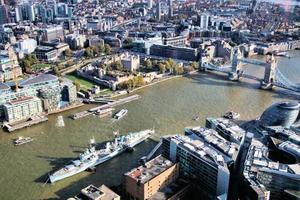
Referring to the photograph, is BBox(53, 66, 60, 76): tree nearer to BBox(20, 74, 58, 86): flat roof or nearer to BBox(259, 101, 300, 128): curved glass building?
BBox(20, 74, 58, 86): flat roof

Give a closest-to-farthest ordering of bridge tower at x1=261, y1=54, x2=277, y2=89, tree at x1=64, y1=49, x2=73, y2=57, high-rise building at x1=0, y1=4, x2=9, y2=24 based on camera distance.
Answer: bridge tower at x1=261, y1=54, x2=277, y2=89 → tree at x1=64, y1=49, x2=73, y2=57 → high-rise building at x1=0, y1=4, x2=9, y2=24

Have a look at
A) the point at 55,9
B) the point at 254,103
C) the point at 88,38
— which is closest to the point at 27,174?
the point at 254,103

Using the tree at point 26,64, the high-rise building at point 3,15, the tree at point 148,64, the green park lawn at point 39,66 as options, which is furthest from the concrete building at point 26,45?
the high-rise building at point 3,15

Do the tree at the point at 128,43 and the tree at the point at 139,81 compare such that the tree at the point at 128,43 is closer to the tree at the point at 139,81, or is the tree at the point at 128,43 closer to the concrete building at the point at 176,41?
the concrete building at the point at 176,41

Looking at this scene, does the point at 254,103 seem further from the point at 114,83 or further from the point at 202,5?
the point at 202,5

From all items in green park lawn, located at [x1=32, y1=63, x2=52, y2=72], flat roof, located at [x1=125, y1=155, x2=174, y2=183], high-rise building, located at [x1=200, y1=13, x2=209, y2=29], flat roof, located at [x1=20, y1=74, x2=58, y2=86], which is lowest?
flat roof, located at [x1=125, y1=155, x2=174, y2=183]

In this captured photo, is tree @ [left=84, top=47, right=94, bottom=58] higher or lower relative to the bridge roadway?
higher

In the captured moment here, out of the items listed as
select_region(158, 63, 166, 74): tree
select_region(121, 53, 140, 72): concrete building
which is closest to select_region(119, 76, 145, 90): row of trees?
select_region(158, 63, 166, 74): tree

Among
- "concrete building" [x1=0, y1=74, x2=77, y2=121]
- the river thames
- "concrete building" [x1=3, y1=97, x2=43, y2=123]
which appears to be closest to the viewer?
the river thames
